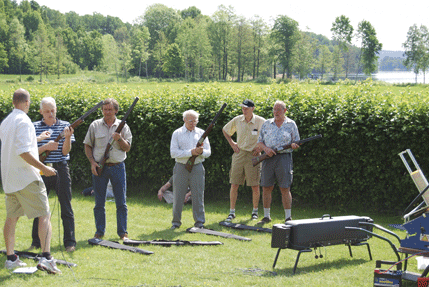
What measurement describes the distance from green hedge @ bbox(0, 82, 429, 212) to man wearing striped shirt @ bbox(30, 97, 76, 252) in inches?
171

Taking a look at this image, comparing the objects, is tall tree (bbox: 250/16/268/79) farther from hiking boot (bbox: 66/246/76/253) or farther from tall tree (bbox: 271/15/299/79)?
hiking boot (bbox: 66/246/76/253)

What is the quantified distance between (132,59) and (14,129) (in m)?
111

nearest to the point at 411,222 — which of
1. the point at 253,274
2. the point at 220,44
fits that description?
the point at 253,274

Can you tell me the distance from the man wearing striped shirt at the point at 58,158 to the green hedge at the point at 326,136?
4.34 metres

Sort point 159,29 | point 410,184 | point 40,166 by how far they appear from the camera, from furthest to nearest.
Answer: point 159,29
point 410,184
point 40,166

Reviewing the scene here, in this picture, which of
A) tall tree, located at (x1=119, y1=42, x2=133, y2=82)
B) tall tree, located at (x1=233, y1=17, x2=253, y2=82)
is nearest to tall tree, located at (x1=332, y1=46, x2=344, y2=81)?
tall tree, located at (x1=233, y1=17, x2=253, y2=82)

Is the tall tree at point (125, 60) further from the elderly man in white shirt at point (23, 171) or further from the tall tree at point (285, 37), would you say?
the elderly man in white shirt at point (23, 171)

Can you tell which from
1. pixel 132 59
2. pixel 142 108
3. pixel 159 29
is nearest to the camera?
pixel 142 108

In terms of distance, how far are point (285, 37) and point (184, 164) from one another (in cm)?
10407

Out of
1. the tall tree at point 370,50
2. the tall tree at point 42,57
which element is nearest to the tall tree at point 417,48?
the tall tree at point 370,50

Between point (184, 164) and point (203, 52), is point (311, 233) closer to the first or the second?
point (184, 164)

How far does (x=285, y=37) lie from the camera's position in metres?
107

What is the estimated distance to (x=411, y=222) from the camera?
514cm

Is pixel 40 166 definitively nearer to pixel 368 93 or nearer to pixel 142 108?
pixel 142 108
